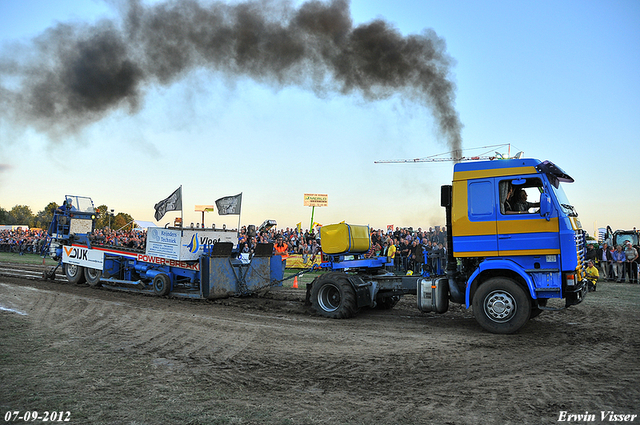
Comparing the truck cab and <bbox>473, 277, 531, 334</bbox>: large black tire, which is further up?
the truck cab

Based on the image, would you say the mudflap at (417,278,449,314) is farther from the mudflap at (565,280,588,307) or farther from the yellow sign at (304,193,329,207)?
the yellow sign at (304,193,329,207)

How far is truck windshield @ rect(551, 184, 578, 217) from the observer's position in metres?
8.07

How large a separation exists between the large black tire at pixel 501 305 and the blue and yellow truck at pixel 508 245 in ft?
0.06

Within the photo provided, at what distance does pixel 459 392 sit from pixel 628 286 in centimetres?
1522

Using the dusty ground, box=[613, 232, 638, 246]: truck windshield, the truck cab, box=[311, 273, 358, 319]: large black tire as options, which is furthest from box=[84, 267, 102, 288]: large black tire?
box=[613, 232, 638, 246]: truck windshield

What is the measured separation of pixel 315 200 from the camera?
34781mm

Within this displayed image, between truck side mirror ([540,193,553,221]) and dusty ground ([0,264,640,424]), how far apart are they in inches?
87.9

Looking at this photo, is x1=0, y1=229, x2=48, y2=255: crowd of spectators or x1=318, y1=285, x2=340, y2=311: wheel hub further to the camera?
x1=0, y1=229, x2=48, y2=255: crowd of spectators

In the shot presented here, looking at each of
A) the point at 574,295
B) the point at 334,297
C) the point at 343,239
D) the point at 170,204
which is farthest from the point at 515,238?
the point at 170,204

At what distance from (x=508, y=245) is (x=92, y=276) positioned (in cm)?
1378

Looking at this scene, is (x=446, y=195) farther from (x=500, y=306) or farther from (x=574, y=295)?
(x=574, y=295)

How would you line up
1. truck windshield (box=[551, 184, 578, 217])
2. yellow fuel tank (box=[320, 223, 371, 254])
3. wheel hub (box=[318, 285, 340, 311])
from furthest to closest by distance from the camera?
yellow fuel tank (box=[320, 223, 371, 254]) < wheel hub (box=[318, 285, 340, 311]) < truck windshield (box=[551, 184, 578, 217])

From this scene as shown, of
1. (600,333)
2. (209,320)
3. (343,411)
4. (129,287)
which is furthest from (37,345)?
(600,333)

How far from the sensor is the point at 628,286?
657 inches
